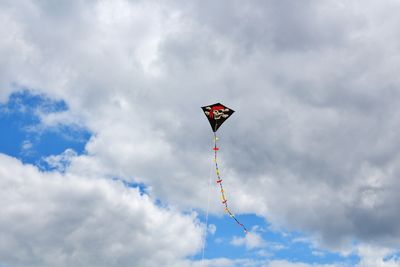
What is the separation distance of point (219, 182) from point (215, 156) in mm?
6419

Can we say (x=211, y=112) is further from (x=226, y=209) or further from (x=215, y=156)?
(x=226, y=209)

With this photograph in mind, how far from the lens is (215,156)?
145 metres

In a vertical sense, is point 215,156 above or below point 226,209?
above

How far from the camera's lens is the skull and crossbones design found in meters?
144

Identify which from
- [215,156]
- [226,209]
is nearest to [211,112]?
[215,156]

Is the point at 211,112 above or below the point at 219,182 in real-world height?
above

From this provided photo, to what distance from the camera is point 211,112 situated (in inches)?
5694

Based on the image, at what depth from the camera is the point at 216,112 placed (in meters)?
145

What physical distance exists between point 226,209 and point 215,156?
39.3 feet

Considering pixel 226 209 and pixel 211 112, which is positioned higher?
pixel 211 112

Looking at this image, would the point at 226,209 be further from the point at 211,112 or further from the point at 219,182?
the point at 211,112

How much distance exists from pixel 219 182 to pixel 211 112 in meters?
14.3

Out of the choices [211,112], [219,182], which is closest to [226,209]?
[219,182]

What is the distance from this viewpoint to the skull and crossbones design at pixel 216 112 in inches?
5684
